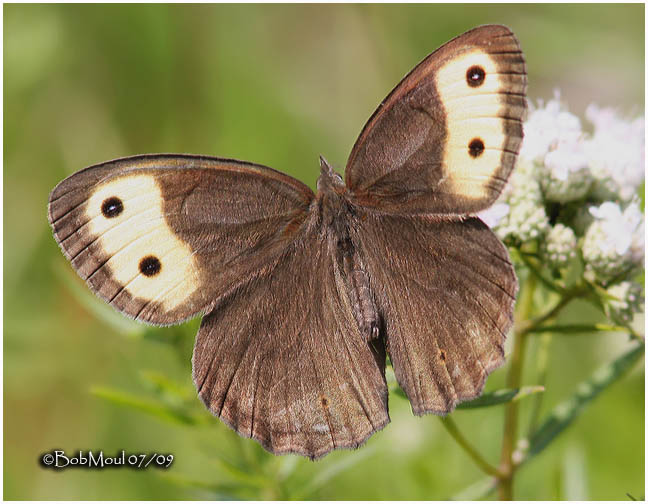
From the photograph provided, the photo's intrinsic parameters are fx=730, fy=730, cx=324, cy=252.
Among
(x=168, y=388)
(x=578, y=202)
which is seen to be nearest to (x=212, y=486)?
(x=168, y=388)

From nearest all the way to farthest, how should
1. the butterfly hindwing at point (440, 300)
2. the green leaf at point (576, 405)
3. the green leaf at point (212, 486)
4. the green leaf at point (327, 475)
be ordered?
the butterfly hindwing at point (440, 300) → the green leaf at point (576, 405) → the green leaf at point (212, 486) → the green leaf at point (327, 475)

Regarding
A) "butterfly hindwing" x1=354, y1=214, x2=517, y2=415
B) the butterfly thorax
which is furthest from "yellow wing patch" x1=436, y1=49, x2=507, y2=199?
the butterfly thorax

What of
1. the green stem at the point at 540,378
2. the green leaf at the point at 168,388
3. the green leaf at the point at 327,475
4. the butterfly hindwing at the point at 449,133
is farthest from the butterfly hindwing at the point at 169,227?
the green stem at the point at 540,378

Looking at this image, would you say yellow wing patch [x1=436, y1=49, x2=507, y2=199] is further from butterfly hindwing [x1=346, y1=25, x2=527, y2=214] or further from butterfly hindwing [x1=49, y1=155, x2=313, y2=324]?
butterfly hindwing [x1=49, y1=155, x2=313, y2=324]

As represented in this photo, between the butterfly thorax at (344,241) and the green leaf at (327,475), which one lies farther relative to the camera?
the green leaf at (327,475)

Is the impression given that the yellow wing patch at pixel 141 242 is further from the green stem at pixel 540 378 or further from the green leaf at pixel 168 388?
the green stem at pixel 540 378

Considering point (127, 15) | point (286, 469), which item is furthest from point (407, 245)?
point (127, 15)
